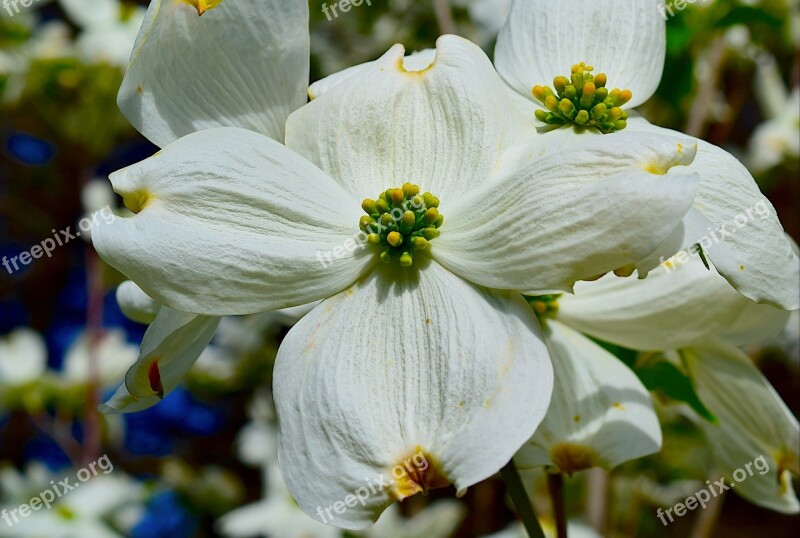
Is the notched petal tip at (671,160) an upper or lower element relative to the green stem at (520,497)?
upper

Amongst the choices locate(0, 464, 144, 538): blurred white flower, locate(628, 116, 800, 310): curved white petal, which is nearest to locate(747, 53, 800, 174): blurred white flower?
locate(628, 116, 800, 310): curved white petal

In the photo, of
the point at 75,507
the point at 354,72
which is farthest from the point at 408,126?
the point at 75,507

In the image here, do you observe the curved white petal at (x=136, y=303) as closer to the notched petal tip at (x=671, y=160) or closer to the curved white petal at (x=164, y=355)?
the curved white petal at (x=164, y=355)

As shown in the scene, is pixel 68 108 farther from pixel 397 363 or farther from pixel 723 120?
pixel 397 363

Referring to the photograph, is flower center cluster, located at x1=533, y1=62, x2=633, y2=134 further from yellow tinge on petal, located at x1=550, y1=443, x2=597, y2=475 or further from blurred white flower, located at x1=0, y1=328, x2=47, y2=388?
blurred white flower, located at x1=0, y1=328, x2=47, y2=388

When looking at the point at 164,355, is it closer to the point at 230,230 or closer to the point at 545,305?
the point at 230,230

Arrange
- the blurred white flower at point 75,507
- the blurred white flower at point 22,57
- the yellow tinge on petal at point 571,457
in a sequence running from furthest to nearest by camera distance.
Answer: the blurred white flower at point 22,57
the blurred white flower at point 75,507
the yellow tinge on petal at point 571,457

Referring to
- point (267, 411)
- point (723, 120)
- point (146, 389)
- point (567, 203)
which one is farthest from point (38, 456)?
point (567, 203)

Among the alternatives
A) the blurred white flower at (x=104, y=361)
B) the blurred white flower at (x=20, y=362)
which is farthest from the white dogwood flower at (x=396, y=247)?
the blurred white flower at (x=20, y=362)
